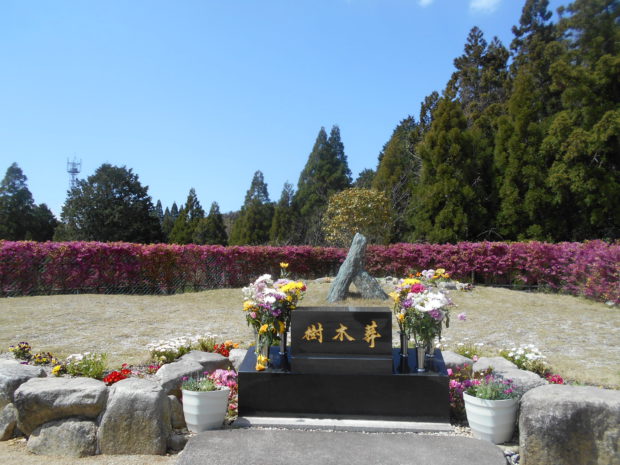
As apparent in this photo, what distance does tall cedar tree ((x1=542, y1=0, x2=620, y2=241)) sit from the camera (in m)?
13.8

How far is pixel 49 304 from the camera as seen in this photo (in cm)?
934

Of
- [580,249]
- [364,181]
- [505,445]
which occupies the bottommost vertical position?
[505,445]

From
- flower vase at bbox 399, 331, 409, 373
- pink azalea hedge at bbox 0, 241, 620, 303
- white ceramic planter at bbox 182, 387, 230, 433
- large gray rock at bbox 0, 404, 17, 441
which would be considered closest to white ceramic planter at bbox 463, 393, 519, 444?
flower vase at bbox 399, 331, 409, 373

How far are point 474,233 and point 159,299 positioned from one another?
11.1 m

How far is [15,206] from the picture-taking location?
25469mm

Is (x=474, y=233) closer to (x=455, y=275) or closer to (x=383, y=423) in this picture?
(x=455, y=275)

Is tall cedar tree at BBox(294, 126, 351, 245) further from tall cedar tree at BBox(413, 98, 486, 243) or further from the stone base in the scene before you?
the stone base

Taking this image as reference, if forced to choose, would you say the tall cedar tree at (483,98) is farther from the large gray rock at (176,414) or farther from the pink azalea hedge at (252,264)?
the large gray rock at (176,414)

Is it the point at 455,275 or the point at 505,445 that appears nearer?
the point at 505,445

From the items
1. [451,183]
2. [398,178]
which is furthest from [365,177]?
[451,183]

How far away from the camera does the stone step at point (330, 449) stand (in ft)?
9.86

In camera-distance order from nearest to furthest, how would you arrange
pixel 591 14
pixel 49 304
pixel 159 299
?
pixel 49 304 < pixel 159 299 < pixel 591 14

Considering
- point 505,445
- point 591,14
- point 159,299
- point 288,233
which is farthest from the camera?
point 288,233

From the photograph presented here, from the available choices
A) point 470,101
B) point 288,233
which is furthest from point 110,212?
point 470,101
